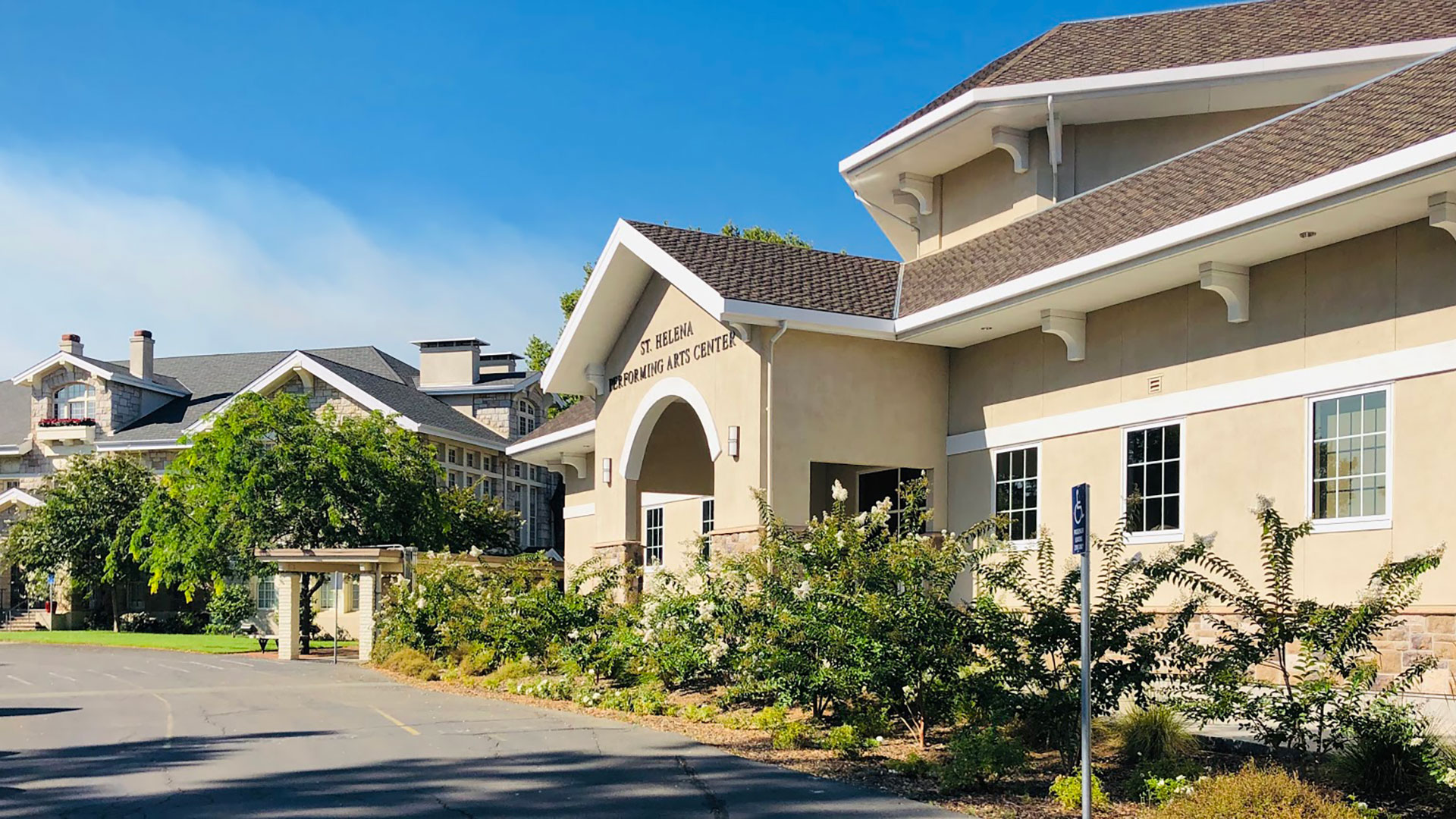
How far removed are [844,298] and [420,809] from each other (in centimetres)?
1061

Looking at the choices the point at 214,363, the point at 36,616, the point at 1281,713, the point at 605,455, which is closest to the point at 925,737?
the point at 1281,713

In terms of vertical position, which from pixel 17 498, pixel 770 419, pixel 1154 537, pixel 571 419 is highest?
pixel 571 419

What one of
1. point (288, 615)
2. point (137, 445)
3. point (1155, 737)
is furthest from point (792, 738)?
point (137, 445)

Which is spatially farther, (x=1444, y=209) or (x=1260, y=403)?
(x=1260, y=403)

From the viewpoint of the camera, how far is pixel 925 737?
12.8 metres

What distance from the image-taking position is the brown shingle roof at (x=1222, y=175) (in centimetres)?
1258

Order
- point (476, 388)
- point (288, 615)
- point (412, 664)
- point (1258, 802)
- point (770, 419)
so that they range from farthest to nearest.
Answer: point (476, 388) < point (288, 615) < point (412, 664) < point (770, 419) < point (1258, 802)

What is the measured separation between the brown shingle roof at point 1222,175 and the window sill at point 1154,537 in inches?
137

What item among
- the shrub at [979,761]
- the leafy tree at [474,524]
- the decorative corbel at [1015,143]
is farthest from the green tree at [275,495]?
the shrub at [979,761]

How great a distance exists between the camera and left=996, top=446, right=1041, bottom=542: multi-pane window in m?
17.8

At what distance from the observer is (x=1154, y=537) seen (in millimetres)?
16016

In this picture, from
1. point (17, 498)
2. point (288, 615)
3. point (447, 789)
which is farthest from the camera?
point (17, 498)

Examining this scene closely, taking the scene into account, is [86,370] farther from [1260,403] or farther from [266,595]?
[1260,403]

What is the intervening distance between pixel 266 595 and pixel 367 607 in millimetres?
22228
